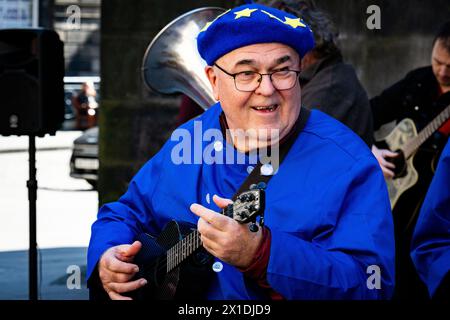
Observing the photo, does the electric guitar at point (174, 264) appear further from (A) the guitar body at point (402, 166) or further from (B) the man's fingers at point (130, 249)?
(A) the guitar body at point (402, 166)

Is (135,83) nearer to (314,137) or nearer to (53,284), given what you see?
(53,284)

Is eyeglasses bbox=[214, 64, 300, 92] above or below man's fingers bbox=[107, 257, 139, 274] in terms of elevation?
above

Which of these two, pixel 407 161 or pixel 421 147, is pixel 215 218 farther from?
pixel 407 161

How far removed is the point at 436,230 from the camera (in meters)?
3.28

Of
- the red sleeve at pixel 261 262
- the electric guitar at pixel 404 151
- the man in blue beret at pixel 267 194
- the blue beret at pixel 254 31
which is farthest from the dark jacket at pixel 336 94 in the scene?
the red sleeve at pixel 261 262

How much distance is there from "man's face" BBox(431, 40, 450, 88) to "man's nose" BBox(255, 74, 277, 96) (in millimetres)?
2560

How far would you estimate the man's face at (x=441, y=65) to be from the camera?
→ 546 cm

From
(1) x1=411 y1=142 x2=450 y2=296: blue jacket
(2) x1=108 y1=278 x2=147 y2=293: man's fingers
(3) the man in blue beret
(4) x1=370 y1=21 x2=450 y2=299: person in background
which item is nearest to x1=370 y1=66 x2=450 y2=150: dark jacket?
(4) x1=370 y1=21 x2=450 y2=299: person in background

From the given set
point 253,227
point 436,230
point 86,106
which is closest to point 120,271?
point 253,227

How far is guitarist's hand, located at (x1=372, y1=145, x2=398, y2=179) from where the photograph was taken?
565cm

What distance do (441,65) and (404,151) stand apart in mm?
480

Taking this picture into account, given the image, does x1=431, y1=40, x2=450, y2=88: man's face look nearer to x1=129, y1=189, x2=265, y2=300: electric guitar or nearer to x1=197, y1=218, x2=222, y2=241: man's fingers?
x1=129, y1=189, x2=265, y2=300: electric guitar

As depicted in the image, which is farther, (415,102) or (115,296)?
(415,102)
